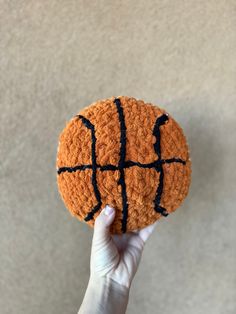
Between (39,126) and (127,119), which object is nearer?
(127,119)

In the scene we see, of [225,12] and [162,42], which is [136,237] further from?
[225,12]

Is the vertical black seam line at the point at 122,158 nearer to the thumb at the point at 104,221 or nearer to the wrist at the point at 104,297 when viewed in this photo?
the thumb at the point at 104,221

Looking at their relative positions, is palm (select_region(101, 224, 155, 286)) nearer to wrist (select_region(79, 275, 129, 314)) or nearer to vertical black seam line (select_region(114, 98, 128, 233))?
wrist (select_region(79, 275, 129, 314))

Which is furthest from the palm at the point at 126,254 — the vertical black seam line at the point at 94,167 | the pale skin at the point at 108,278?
the vertical black seam line at the point at 94,167

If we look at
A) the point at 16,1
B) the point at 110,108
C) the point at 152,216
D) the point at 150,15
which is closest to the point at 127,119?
the point at 110,108

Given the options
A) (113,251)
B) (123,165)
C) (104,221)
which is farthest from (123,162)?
(113,251)

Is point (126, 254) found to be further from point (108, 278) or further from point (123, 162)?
point (123, 162)
